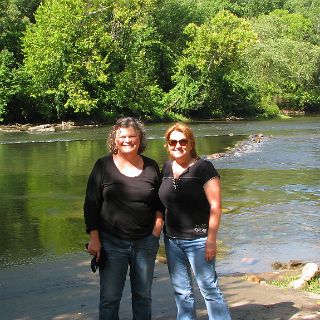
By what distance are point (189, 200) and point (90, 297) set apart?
2334mm

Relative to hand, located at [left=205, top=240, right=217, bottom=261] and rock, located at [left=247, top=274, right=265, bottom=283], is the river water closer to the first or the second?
rock, located at [left=247, top=274, right=265, bottom=283]

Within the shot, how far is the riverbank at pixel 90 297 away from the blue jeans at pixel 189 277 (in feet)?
2.46

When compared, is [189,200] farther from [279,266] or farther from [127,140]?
[279,266]

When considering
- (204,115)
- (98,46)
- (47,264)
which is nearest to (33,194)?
(47,264)

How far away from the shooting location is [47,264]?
26.5 ft

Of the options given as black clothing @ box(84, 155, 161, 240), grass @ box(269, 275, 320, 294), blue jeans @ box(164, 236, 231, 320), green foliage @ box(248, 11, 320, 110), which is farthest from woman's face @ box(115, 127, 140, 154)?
green foliage @ box(248, 11, 320, 110)

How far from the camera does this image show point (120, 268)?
446 cm

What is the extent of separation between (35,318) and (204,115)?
50.0m

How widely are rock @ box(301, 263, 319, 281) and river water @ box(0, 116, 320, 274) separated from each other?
966mm

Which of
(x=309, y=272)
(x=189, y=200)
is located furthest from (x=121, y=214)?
(x=309, y=272)

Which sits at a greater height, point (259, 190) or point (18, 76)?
point (18, 76)

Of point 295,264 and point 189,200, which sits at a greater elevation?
point 189,200

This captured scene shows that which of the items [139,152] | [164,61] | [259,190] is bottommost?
[259,190]

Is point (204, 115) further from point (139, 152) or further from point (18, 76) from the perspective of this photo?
Answer: point (139, 152)
